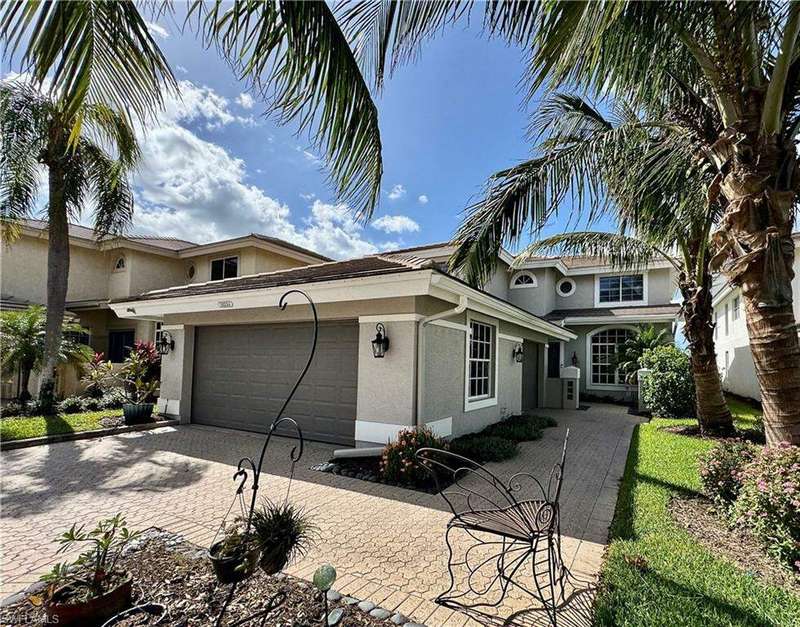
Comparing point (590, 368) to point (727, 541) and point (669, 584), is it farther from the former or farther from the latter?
point (669, 584)

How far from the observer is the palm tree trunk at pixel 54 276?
11.6 meters

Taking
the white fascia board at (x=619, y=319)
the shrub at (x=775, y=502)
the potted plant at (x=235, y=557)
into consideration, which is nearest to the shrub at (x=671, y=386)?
the white fascia board at (x=619, y=319)

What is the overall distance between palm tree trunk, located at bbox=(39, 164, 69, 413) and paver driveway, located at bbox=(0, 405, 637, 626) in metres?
4.14

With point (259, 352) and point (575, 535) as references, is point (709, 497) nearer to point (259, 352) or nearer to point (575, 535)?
point (575, 535)

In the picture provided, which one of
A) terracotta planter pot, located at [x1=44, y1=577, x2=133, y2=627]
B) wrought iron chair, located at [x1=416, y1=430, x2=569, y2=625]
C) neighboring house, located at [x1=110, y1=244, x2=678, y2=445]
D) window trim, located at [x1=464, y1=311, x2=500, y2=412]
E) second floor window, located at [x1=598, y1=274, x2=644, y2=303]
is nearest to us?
terracotta planter pot, located at [x1=44, y1=577, x2=133, y2=627]

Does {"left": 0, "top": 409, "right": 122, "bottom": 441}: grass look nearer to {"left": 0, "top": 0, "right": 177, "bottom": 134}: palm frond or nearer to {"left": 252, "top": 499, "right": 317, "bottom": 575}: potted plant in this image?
{"left": 252, "top": 499, "right": 317, "bottom": 575}: potted plant

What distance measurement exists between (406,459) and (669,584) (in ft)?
12.4

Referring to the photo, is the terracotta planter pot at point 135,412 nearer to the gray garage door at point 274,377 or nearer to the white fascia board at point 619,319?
the gray garage door at point 274,377

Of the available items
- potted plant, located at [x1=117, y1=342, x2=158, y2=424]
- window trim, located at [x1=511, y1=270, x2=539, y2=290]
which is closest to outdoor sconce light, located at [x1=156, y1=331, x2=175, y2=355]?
potted plant, located at [x1=117, y1=342, x2=158, y2=424]


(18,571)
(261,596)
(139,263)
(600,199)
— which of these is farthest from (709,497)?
(139,263)

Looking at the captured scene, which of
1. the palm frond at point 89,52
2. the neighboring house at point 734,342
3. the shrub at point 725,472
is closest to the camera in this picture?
the palm frond at point 89,52

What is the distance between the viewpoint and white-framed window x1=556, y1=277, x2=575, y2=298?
68.4 feet

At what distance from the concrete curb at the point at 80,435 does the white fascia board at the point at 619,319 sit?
1637cm

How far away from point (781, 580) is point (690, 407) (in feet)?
35.6
